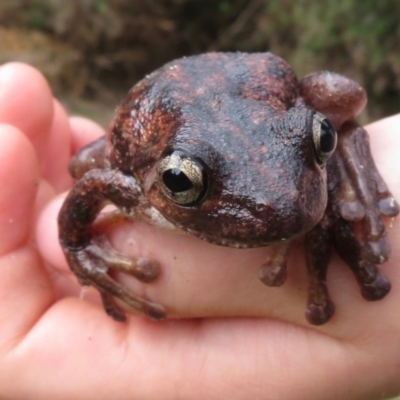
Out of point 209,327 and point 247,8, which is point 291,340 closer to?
point 209,327

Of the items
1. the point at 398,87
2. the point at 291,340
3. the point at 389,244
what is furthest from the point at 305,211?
the point at 398,87

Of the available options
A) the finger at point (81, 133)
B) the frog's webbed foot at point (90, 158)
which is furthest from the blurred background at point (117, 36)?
the frog's webbed foot at point (90, 158)

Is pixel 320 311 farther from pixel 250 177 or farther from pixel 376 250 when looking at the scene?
pixel 250 177

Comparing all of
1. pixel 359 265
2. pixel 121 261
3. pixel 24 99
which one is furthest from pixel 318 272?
pixel 24 99

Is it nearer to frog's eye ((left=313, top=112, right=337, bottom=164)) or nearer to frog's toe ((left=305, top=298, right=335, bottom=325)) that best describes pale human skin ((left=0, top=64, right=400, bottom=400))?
frog's toe ((left=305, top=298, right=335, bottom=325))

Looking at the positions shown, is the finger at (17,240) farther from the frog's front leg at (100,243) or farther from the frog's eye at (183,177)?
the frog's eye at (183,177)

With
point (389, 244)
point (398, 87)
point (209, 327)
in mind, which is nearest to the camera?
point (389, 244)

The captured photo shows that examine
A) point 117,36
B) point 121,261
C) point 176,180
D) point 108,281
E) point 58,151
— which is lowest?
point 117,36
